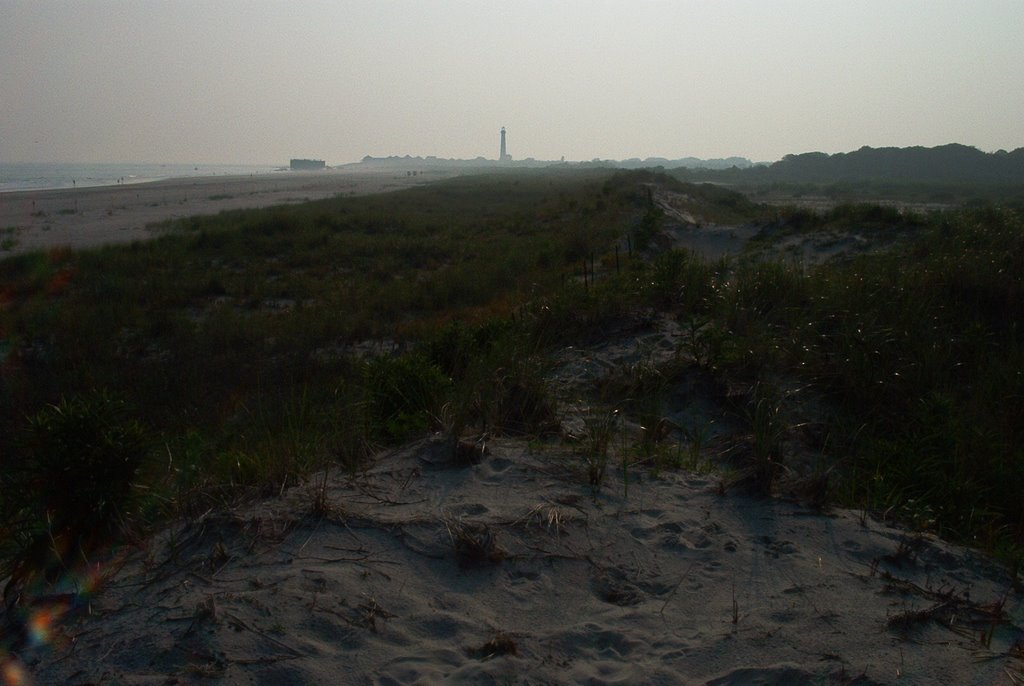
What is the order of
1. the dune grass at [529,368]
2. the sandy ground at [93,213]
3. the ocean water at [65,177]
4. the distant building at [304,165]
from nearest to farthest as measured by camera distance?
the dune grass at [529,368] < the sandy ground at [93,213] < the ocean water at [65,177] < the distant building at [304,165]

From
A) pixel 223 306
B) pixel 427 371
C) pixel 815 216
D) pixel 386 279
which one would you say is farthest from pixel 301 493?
pixel 815 216

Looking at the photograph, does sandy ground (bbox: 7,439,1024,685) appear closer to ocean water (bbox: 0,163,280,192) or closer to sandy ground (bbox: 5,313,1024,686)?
sandy ground (bbox: 5,313,1024,686)

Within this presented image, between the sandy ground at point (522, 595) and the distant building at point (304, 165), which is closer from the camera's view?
the sandy ground at point (522, 595)

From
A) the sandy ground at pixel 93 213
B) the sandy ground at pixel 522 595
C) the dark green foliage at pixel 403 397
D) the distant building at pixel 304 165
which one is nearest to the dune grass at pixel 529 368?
the dark green foliage at pixel 403 397

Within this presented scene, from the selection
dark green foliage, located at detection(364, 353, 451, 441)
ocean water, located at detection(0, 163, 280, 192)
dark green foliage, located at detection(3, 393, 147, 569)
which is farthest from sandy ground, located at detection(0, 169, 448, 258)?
dark green foliage, located at detection(3, 393, 147, 569)

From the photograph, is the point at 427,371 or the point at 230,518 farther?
the point at 427,371

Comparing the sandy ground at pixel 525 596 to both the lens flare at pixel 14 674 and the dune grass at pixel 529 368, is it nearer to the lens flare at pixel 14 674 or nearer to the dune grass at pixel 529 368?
the lens flare at pixel 14 674

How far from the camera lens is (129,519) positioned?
3.11 m

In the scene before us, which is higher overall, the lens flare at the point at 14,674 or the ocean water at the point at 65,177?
the ocean water at the point at 65,177

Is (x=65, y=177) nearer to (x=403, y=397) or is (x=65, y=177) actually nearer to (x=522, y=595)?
(x=403, y=397)

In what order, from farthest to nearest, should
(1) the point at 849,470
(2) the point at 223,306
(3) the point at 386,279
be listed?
1. (3) the point at 386,279
2. (2) the point at 223,306
3. (1) the point at 849,470

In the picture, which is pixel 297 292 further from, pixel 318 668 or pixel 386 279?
pixel 318 668

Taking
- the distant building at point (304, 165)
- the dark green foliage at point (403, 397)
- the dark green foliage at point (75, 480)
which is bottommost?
the dark green foliage at point (403, 397)

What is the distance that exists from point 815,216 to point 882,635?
Result: 54.2 feet
